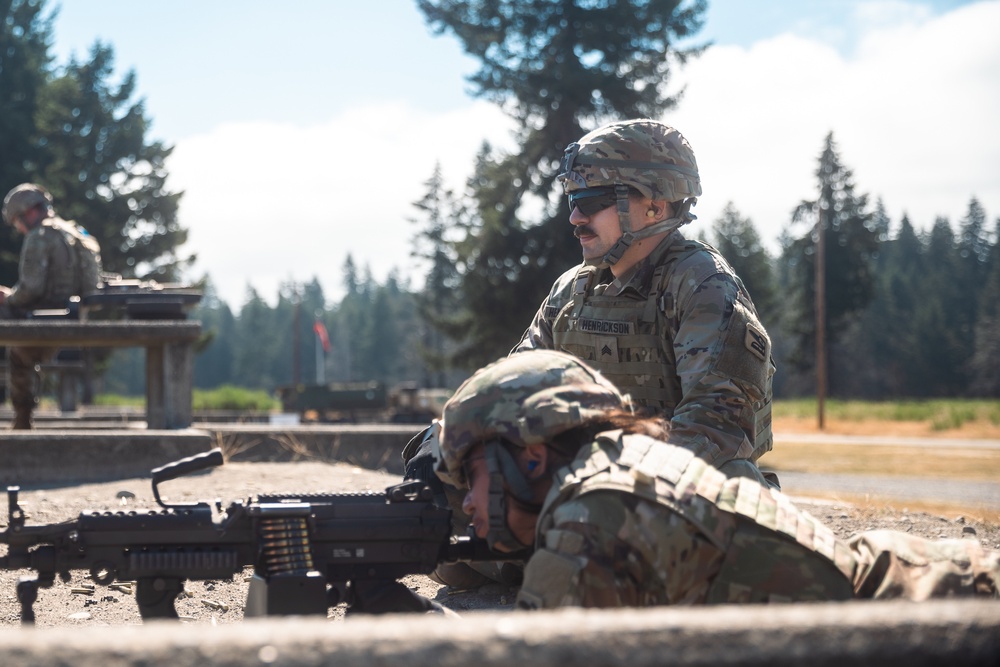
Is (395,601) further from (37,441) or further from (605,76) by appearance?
(605,76)

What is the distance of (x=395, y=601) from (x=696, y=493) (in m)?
0.99

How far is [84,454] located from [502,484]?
6210mm

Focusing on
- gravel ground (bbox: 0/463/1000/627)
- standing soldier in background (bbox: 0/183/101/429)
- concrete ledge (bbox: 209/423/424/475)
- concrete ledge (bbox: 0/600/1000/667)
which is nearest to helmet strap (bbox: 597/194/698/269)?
gravel ground (bbox: 0/463/1000/627)

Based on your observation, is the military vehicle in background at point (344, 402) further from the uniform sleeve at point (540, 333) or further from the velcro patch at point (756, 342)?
the velcro patch at point (756, 342)

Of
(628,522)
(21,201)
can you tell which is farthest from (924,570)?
(21,201)

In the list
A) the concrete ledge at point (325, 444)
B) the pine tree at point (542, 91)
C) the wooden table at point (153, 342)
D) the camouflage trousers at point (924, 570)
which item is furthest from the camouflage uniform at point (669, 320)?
the pine tree at point (542, 91)

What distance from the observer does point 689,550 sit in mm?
2434

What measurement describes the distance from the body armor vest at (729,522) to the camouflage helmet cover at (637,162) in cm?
204

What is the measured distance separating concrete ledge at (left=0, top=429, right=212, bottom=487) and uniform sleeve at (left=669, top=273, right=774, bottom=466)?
523 cm

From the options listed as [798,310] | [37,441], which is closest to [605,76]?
[37,441]

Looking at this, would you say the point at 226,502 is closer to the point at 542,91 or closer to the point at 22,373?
the point at 22,373

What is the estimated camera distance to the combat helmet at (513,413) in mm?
2627

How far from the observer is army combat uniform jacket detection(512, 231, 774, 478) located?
12.4ft

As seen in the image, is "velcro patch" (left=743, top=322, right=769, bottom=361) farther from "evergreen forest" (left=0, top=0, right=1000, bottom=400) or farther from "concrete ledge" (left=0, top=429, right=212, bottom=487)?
"evergreen forest" (left=0, top=0, right=1000, bottom=400)
